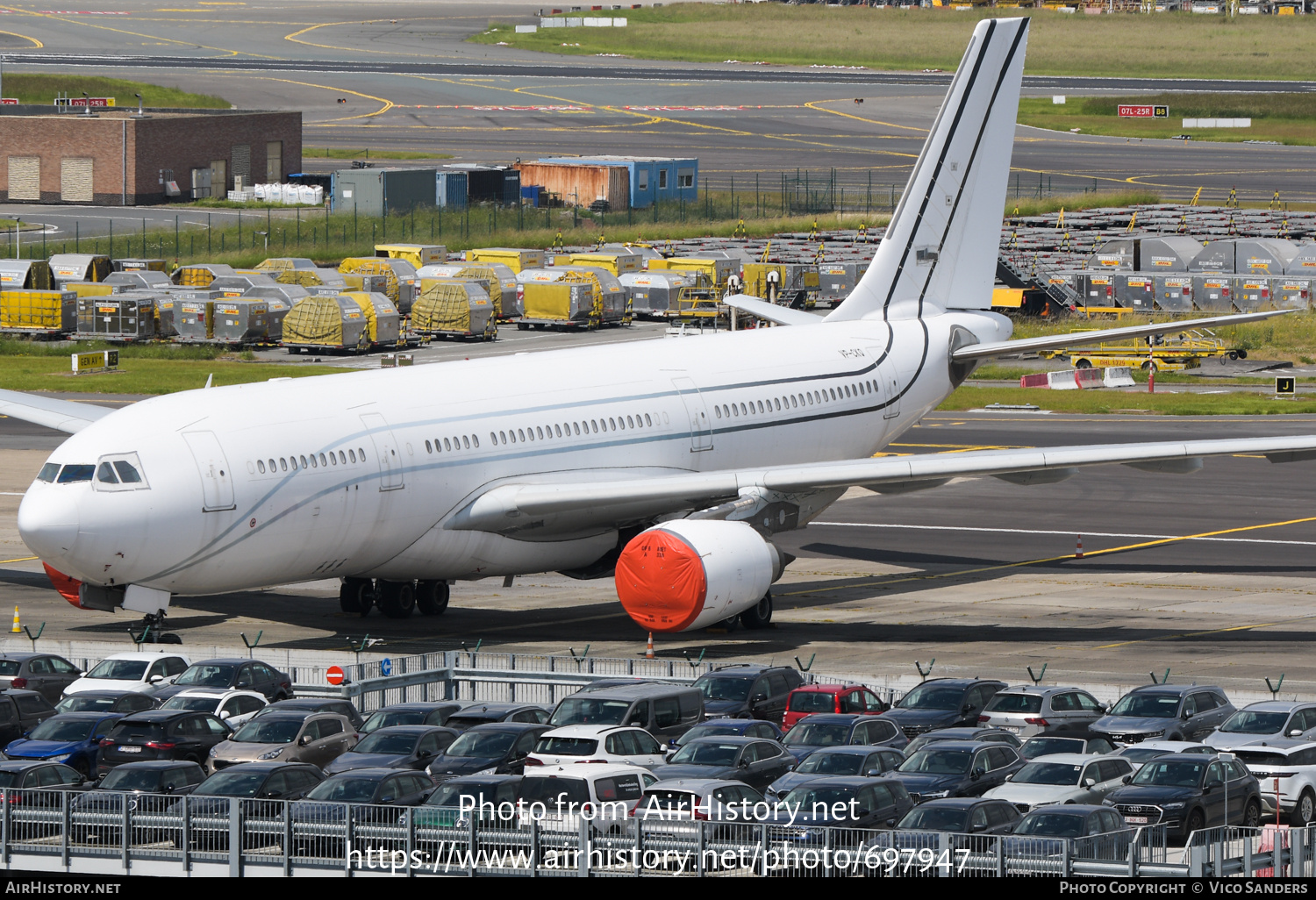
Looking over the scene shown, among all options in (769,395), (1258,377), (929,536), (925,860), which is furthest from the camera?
(1258,377)

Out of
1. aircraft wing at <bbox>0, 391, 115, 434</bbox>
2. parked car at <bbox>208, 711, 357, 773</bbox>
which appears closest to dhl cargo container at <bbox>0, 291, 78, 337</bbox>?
aircraft wing at <bbox>0, 391, 115, 434</bbox>

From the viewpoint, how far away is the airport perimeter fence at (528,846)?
25.0 metres

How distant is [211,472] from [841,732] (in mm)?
13922

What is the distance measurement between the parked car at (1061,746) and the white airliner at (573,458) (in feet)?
37.8

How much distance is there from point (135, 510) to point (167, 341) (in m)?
61.0

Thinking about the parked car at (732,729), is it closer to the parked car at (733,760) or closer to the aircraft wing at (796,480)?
the parked car at (733,760)

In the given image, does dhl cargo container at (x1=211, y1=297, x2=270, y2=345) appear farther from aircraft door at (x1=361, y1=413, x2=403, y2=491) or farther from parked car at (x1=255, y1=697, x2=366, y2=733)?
parked car at (x1=255, y1=697, x2=366, y2=733)

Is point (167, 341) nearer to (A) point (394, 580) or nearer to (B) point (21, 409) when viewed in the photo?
(B) point (21, 409)

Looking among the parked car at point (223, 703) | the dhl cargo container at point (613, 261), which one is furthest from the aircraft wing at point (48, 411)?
the dhl cargo container at point (613, 261)

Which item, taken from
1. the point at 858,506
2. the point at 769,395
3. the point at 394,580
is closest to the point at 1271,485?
the point at 858,506

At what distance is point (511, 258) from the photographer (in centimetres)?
11312

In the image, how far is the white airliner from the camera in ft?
129

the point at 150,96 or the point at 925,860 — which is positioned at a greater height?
the point at 150,96

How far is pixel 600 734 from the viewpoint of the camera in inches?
1259
